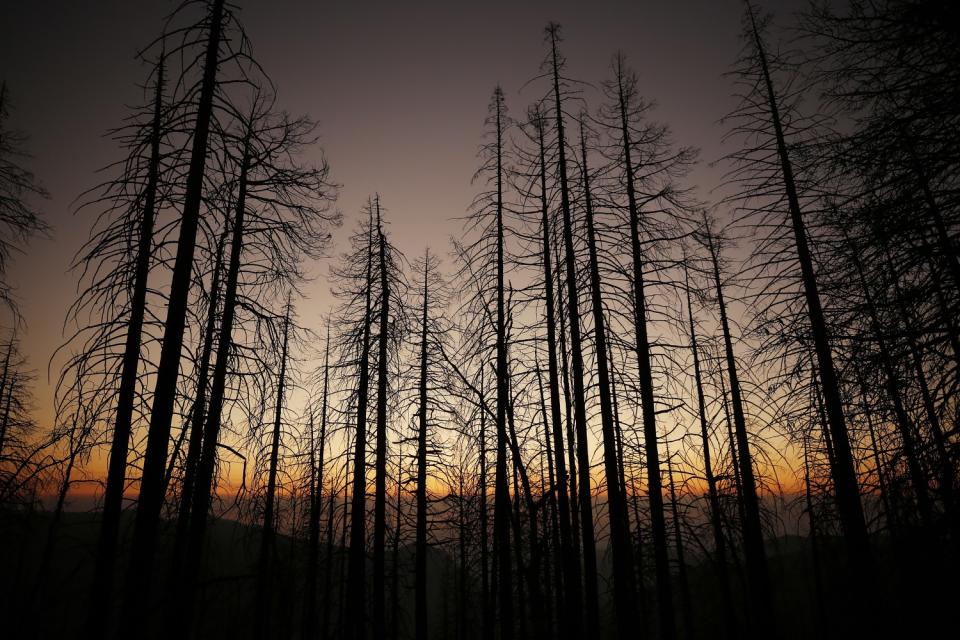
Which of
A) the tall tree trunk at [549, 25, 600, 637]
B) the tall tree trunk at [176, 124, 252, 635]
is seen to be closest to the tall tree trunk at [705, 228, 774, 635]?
the tall tree trunk at [549, 25, 600, 637]

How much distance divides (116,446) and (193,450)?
1230 mm

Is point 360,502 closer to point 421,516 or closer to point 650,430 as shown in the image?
point 421,516

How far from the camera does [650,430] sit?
9117 mm

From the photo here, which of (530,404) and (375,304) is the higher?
(375,304)

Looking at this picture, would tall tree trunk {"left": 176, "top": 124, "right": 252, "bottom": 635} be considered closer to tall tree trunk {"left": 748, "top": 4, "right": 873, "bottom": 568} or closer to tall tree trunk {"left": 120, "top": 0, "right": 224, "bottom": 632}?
tall tree trunk {"left": 120, "top": 0, "right": 224, "bottom": 632}

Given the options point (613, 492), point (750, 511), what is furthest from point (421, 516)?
A: point (750, 511)

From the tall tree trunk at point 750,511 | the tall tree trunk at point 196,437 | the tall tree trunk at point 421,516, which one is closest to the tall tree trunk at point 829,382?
the tall tree trunk at point 750,511

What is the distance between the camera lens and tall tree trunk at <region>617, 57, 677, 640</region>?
8805 mm

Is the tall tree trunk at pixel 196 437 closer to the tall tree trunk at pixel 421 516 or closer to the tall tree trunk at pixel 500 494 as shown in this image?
the tall tree trunk at pixel 500 494

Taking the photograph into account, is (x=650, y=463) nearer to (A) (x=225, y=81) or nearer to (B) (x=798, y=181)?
(B) (x=798, y=181)

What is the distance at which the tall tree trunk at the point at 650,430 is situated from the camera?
8.80 meters

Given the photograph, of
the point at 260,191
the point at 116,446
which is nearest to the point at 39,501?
the point at 116,446

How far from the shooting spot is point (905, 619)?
13508 millimetres

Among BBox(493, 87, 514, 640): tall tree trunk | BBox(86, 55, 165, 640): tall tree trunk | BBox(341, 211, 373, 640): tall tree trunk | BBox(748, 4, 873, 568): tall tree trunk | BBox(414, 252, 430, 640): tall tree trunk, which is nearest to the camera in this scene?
BBox(493, 87, 514, 640): tall tree trunk
